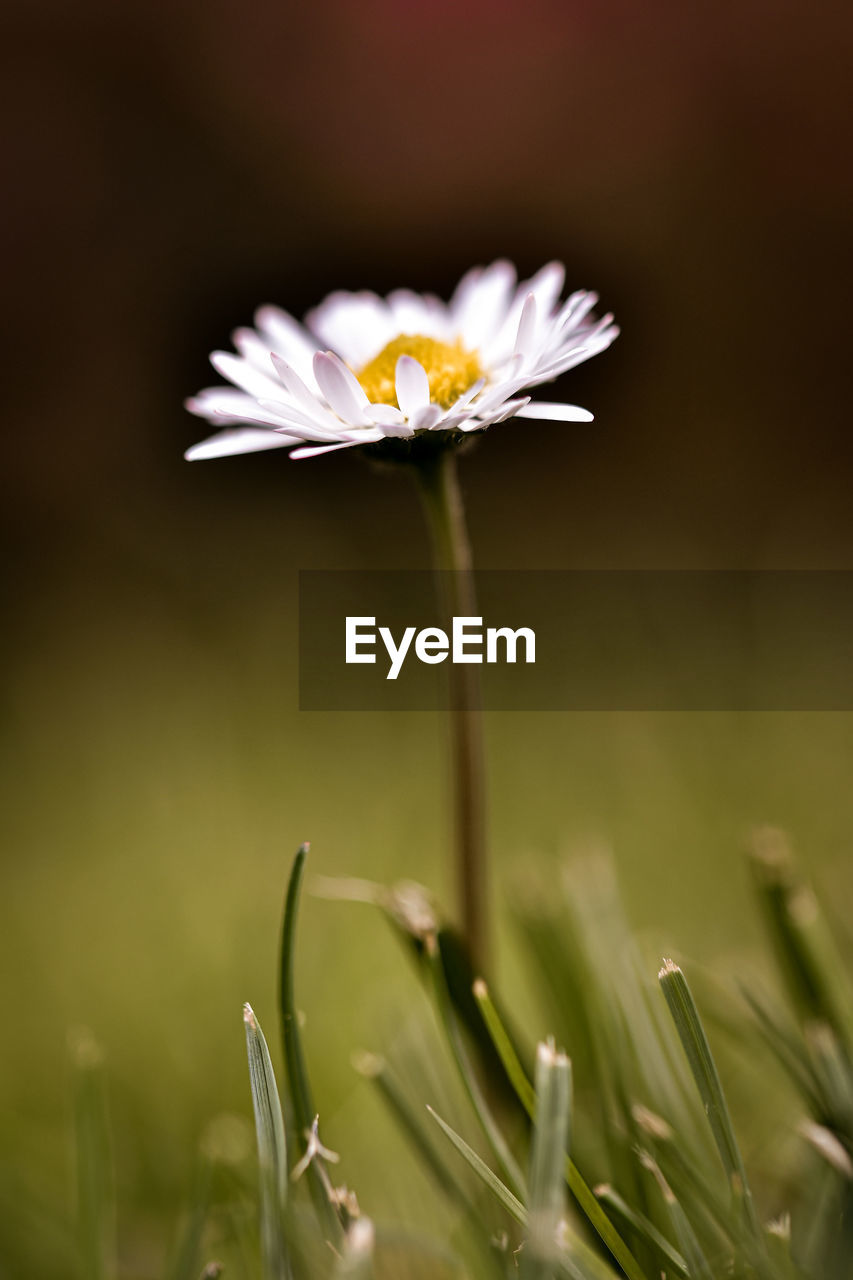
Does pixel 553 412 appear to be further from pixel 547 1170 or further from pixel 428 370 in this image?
pixel 547 1170

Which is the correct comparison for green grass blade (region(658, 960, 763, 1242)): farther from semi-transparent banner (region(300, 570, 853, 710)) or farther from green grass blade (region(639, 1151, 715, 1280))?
semi-transparent banner (region(300, 570, 853, 710))

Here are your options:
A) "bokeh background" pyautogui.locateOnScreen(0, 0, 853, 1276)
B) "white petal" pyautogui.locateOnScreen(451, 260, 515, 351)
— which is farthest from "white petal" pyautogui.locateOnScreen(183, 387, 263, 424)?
"bokeh background" pyautogui.locateOnScreen(0, 0, 853, 1276)

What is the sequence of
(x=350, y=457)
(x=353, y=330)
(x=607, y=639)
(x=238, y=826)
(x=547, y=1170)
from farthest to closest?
1. (x=350, y=457)
2. (x=607, y=639)
3. (x=238, y=826)
4. (x=353, y=330)
5. (x=547, y=1170)

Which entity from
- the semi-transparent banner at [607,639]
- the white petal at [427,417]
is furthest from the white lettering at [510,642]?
the white petal at [427,417]

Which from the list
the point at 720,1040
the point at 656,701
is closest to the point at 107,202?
the point at 656,701

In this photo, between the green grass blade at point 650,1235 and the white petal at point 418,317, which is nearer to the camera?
the green grass blade at point 650,1235

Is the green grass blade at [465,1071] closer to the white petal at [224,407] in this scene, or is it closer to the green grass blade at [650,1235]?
the green grass blade at [650,1235]

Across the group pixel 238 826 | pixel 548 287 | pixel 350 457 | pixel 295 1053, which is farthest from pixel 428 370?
pixel 350 457
